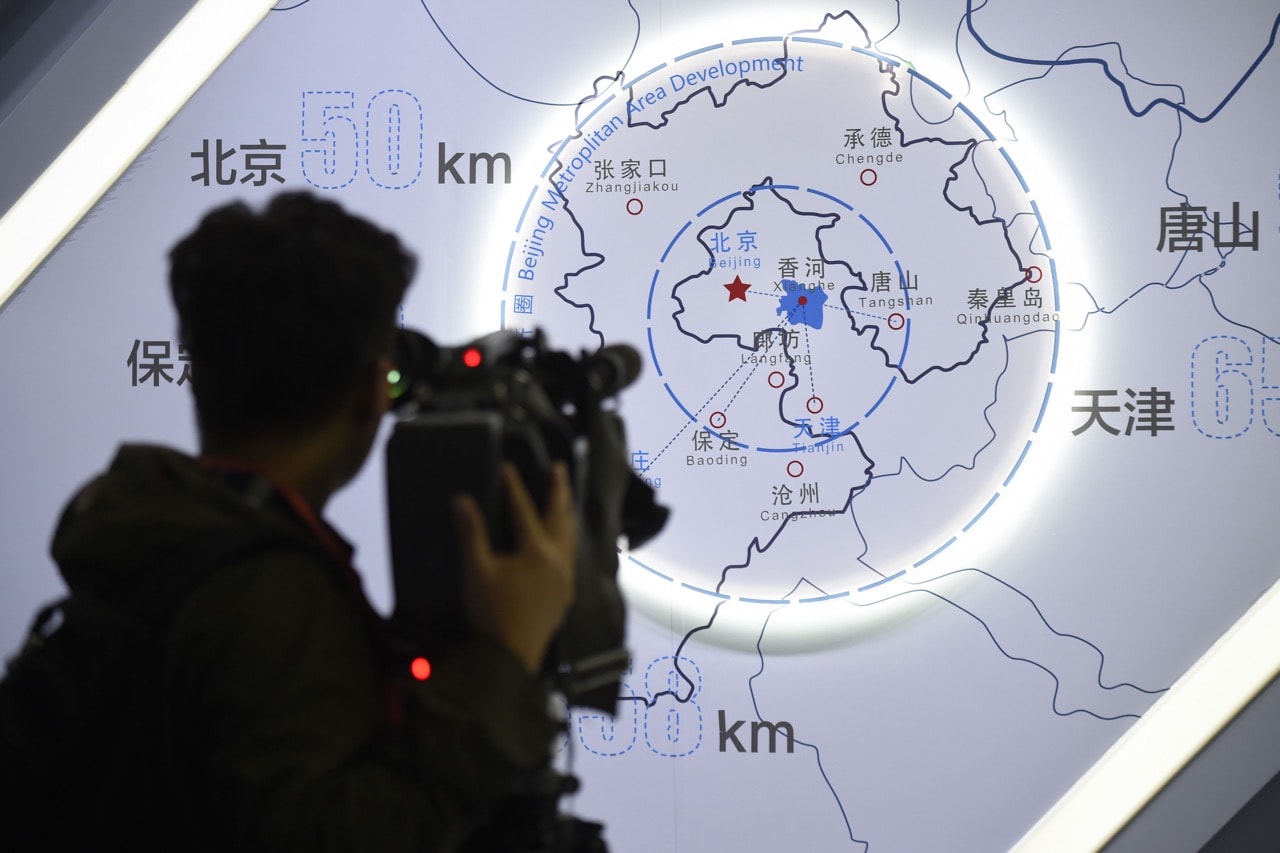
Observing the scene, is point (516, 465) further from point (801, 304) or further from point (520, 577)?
point (801, 304)

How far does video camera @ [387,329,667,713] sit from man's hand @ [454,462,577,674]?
0.02m

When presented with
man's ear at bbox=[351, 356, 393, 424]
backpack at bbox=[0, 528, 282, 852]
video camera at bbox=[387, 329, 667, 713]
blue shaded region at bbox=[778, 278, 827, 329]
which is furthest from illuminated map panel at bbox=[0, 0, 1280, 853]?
backpack at bbox=[0, 528, 282, 852]

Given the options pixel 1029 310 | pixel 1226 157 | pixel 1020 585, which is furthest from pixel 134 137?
pixel 1226 157

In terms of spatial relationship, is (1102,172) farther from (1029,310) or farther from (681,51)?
(681,51)

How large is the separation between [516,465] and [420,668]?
0.17 meters

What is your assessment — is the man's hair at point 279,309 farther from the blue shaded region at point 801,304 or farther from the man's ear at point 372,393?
the blue shaded region at point 801,304

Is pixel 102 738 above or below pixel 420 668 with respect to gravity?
below

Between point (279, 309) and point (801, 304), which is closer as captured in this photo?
point (279, 309)

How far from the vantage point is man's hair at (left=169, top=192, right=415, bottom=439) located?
0.82 metres

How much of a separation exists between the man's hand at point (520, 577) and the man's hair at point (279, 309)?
14 cm

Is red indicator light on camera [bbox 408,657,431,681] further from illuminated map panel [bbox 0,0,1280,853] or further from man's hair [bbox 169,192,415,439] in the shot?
illuminated map panel [bbox 0,0,1280,853]

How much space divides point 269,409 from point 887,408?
120cm

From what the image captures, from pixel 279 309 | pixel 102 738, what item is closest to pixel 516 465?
pixel 279 309

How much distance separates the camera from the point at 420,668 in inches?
31.9
